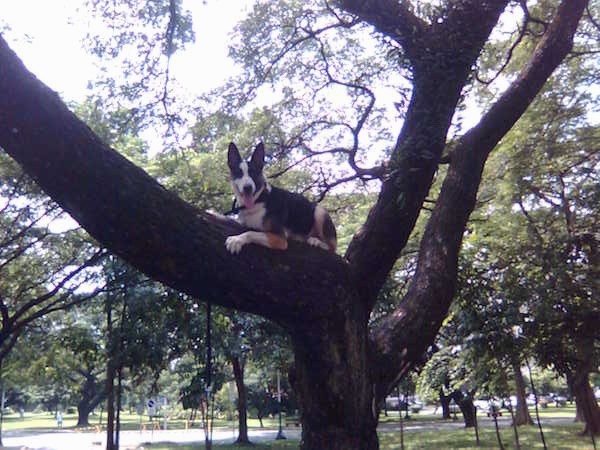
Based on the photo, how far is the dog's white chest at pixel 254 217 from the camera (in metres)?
3.83

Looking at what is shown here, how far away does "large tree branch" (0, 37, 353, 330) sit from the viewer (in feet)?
9.30

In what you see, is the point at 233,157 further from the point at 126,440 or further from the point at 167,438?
the point at 167,438

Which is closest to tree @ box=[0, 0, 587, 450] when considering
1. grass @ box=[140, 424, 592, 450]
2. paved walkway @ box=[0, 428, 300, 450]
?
grass @ box=[140, 424, 592, 450]

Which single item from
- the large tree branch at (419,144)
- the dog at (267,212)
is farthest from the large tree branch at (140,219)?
the large tree branch at (419,144)

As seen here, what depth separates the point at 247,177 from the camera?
400cm

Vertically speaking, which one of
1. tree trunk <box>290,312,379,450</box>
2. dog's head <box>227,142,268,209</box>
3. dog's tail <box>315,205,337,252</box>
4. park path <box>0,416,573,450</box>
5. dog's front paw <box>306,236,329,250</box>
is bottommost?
park path <box>0,416,573,450</box>

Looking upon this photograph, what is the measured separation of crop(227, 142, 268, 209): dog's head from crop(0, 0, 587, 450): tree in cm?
49

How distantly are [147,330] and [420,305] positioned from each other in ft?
28.7

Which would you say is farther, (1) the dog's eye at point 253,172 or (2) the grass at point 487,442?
(2) the grass at point 487,442

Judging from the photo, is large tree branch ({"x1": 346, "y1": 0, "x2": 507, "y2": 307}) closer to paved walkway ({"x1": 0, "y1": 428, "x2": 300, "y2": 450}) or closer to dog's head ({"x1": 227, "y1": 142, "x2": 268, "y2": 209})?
dog's head ({"x1": 227, "y1": 142, "x2": 268, "y2": 209})

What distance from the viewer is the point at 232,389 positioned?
40.5 meters

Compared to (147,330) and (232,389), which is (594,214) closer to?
(147,330)

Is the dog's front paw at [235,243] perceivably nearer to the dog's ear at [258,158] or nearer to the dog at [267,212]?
the dog at [267,212]

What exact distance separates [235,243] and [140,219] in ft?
1.98
